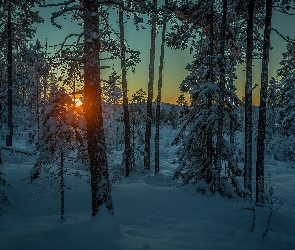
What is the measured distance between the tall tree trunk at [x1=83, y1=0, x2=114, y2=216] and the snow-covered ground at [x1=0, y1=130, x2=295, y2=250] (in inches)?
21.8

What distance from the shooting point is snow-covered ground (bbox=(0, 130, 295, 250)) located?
6180 millimetres

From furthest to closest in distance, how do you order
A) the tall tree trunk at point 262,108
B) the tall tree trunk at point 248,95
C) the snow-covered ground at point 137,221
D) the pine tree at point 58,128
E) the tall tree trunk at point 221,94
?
the tall tree trunk at point 248,95, the tall tree trunk at point 262,108, the tall tree trunk at point 221,94, the pine tree at point 58,128, the snow-covered ground at point 137,221

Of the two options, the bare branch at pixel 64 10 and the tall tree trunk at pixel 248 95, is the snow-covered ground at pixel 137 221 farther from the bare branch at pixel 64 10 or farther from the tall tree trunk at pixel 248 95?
the bare branch at pixel 64 10

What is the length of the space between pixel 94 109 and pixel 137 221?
14.8 ft

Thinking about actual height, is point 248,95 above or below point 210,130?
above

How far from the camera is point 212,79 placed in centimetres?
1195

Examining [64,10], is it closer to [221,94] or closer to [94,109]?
[94,109]

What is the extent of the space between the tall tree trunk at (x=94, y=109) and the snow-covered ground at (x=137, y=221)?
1.81ft

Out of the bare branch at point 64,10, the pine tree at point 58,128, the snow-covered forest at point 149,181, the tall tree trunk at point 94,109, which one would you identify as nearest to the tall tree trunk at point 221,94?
the snow-covered forest at point 149,181

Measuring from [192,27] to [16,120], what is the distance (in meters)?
42.0

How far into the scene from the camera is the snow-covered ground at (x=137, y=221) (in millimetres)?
6180

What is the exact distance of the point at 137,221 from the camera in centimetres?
906

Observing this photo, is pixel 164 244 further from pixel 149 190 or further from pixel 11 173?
pixel 11 173

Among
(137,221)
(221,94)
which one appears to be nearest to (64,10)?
(137,221)
